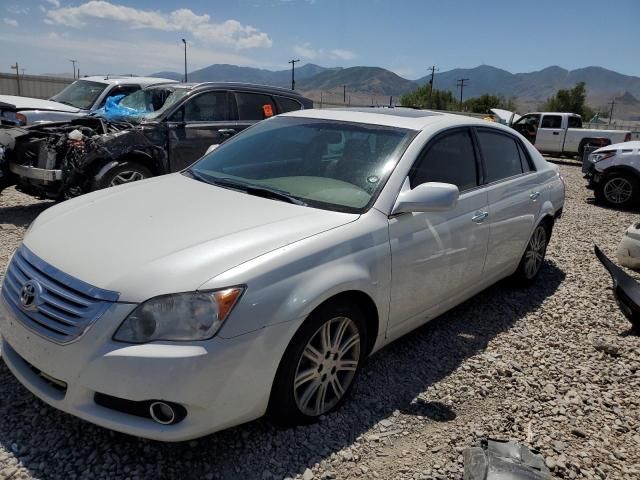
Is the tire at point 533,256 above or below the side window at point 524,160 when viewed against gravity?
below

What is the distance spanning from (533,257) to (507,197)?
112 centimetres

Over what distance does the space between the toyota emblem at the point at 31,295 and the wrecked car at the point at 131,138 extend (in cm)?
408

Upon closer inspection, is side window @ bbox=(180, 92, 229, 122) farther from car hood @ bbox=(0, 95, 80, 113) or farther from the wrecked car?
car hood @ bbox=(0, 95, 80, 113)

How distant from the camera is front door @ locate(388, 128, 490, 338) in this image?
308 centimetres

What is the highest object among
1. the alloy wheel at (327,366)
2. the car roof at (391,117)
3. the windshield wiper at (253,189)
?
the car roof at (391,117)

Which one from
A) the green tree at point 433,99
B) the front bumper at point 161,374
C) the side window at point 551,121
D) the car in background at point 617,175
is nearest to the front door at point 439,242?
the front bumper at point 161,374

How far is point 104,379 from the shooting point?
2.18 metres

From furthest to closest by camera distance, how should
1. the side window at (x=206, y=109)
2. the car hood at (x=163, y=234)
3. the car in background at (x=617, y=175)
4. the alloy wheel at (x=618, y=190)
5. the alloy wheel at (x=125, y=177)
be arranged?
the alloy wheel at (x=618, y=190)
the car in background at (x=617, y=175)
the side window at (x=206, y=109)
the alloy wheel at (x=125, y=177)
the car hood at (x=163, y=234)

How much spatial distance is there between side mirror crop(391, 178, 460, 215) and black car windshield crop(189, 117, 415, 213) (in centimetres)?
17

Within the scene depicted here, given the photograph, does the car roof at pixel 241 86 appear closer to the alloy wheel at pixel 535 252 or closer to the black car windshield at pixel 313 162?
the black car windshield at pixel 313 162

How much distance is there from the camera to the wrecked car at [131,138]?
631 cm

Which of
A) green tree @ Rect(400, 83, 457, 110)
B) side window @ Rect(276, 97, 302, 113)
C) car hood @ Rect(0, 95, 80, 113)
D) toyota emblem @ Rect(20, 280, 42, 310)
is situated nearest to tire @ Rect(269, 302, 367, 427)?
toyota emblem @ Rect(20, 280, 42, 310)

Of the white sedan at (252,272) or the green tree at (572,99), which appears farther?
the green tree at (572,99)

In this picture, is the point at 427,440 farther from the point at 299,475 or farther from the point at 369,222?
the point at 369,222
